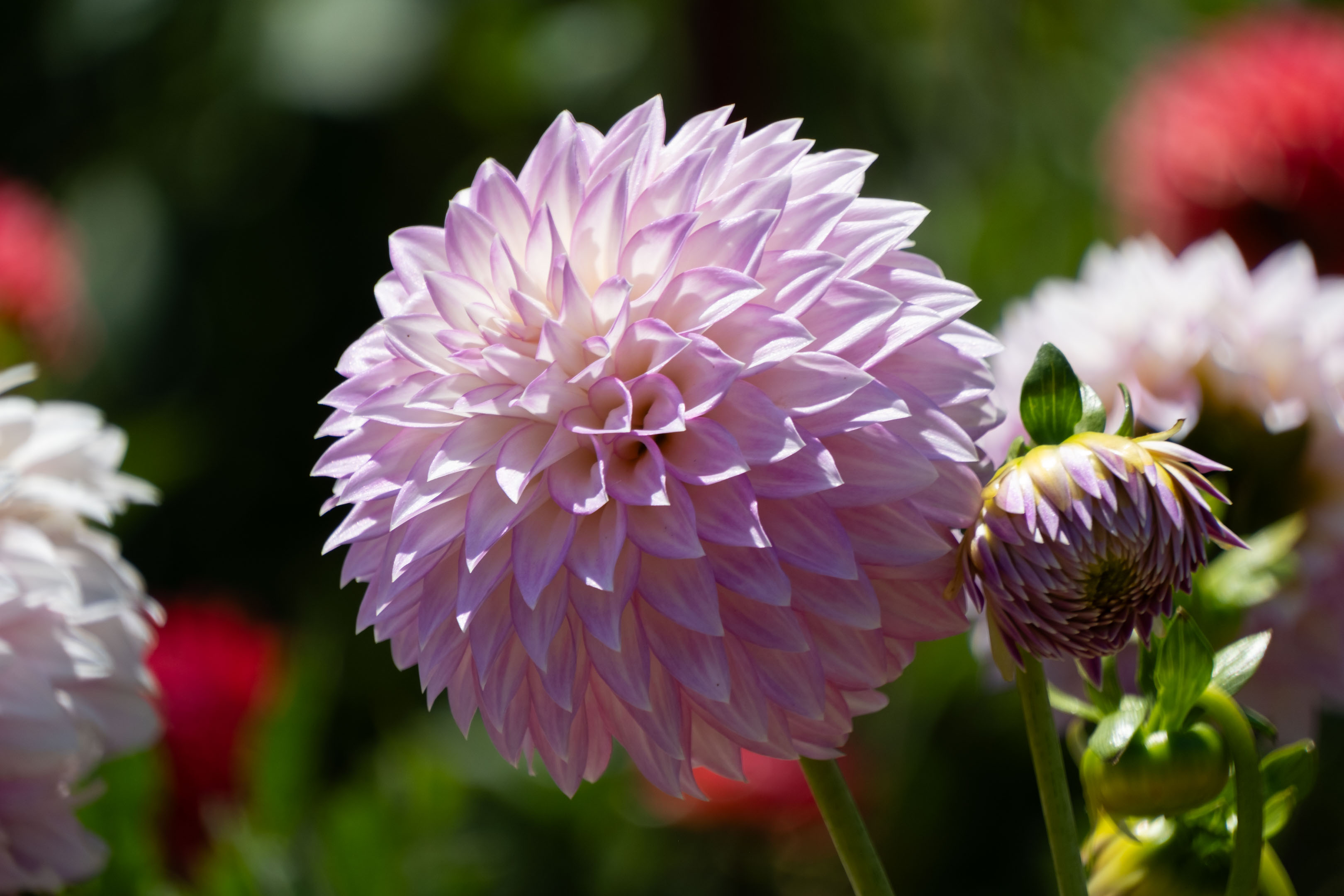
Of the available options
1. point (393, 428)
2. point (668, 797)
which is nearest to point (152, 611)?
point (393, 428)

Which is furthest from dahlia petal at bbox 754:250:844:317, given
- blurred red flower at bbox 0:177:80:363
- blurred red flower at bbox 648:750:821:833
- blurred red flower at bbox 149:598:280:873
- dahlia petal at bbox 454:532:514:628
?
blurred red flower at bbox 0:177:80:363

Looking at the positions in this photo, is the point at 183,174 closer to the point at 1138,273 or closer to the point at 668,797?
the point at 668,797

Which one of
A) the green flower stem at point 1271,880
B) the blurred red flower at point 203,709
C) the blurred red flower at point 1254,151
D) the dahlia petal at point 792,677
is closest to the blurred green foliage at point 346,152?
the blurred red flower at point 1254,151

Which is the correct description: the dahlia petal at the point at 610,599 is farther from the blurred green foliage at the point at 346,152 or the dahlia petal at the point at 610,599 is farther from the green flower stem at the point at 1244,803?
the blurred green foliage at the point at 346,152

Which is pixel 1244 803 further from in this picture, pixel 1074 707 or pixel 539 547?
Result: pixel 539 547

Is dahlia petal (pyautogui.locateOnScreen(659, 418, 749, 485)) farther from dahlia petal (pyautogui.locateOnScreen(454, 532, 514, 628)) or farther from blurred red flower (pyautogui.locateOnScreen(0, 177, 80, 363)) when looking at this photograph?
blurred red flower (pyautogui.locateOnScreen(0, 177, 80, 363))

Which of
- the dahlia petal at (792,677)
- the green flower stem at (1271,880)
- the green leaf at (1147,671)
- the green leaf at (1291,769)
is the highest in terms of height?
the dahlia petal at (792,677)
